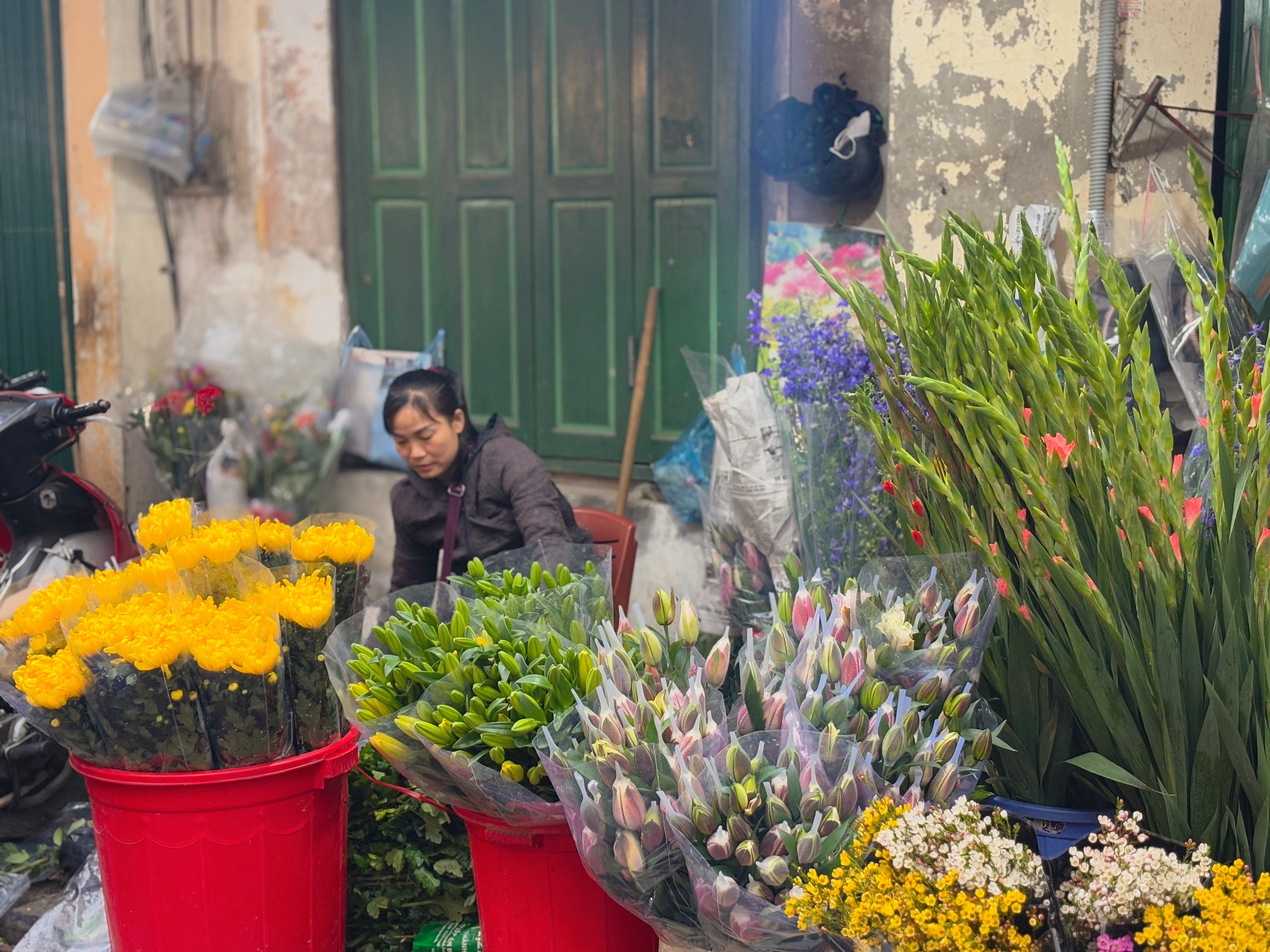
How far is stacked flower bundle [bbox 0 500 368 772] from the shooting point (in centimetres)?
224

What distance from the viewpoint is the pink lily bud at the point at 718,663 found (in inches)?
76.8

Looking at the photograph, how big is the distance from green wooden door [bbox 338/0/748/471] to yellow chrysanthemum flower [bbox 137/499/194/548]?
2542mm

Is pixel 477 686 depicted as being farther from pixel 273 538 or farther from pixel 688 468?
pixel 688 468

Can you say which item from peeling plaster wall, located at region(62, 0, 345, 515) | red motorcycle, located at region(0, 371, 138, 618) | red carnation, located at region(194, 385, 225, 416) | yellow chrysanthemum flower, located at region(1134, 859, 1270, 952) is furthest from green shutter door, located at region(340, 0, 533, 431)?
yellow chrysanthemum flower, located at region(1134, 859, 1270, 952)

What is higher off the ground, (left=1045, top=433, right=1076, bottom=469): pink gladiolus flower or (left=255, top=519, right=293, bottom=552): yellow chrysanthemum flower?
(left=1045, top=433, right=1076, bottom=469): pink gladiolus flower

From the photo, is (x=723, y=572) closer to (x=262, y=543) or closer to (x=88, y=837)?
(x=262, y=543)

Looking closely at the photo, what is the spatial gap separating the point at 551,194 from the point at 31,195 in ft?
10.7

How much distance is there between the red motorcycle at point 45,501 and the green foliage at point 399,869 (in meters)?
1.56

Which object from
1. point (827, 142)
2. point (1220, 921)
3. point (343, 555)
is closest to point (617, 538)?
point (343, 555)

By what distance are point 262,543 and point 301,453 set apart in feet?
9.94

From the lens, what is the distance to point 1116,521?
5.76 ft

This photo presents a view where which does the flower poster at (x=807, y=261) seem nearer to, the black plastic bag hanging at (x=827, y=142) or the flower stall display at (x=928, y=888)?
the black plastic bag hanging at (x=827, y=142)

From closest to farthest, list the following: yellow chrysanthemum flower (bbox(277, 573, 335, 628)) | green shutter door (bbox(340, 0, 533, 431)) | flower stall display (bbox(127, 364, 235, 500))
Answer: yellow chrysanthemum flower (bbox(277, 573, 335, 628)) → green shutter door (bbox(340, 0, 533, 431)) → flower stall display (bbox(127, 364, 235, 500))

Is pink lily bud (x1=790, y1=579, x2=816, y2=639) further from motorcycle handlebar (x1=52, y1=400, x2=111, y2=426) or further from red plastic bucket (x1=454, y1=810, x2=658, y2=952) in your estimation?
motorcycle handlebar (x1=52, y1=400, x2=111, y2=426)
